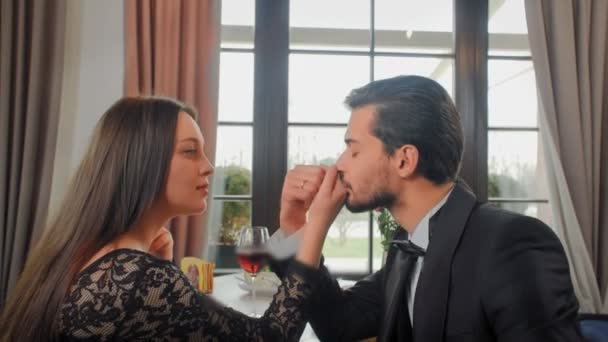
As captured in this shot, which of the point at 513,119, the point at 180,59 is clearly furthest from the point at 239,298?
the point at 513,119

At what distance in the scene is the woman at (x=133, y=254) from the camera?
0.83m

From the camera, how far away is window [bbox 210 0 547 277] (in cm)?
245

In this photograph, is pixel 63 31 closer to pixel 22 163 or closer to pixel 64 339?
pixel 22 163

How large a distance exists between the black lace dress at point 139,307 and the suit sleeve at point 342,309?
20 cm

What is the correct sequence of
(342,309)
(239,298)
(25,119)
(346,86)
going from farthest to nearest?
(346,86), (25,119), (239,298), (342,309)

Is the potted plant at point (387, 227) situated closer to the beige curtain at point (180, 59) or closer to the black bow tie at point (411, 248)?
the beige curtain at point (180, 59)

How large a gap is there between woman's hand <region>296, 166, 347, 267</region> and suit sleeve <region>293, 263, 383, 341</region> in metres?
0.04

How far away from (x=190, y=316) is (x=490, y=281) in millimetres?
534

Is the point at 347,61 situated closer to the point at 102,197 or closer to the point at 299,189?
the point at 299,189

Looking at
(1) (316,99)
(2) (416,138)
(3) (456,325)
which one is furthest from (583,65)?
(3) (456,325)

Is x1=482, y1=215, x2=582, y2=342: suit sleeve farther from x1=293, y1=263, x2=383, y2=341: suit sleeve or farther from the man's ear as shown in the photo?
x1=293, y1=263, x2=383, y2=341: suit sleeve

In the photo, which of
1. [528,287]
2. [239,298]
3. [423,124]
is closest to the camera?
[528,287]

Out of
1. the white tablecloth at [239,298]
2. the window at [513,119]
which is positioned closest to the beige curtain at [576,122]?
the window at [513,119]

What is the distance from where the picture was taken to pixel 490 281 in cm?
81
